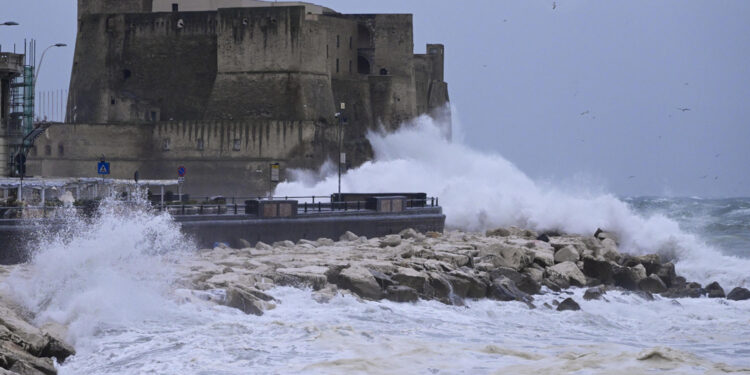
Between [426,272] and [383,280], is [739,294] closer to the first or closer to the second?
[426,272]

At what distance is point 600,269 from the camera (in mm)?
27453

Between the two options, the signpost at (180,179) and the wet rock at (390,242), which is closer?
the wet rock at (390,242)

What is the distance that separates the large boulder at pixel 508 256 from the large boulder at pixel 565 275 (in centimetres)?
58

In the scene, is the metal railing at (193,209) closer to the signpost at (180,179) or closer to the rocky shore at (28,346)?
the signpost at (180,179)

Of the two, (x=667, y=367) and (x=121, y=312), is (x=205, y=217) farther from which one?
(x=667, y=367)

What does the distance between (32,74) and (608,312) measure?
75.0ft

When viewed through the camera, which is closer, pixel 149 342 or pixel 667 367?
pixel 667 367

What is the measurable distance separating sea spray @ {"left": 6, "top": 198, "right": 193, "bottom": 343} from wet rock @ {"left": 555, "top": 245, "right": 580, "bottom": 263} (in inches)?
376

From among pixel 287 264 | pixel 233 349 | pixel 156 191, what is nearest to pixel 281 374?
pixel 233 349

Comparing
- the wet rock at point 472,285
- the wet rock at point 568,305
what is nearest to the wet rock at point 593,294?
the wet rock at point 568,305

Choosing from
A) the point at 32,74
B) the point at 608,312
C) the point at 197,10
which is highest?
the point at 197,10

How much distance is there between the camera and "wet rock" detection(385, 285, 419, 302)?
858 inches

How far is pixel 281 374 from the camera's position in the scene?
15.7m

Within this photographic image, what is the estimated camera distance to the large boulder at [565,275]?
85.9ft
